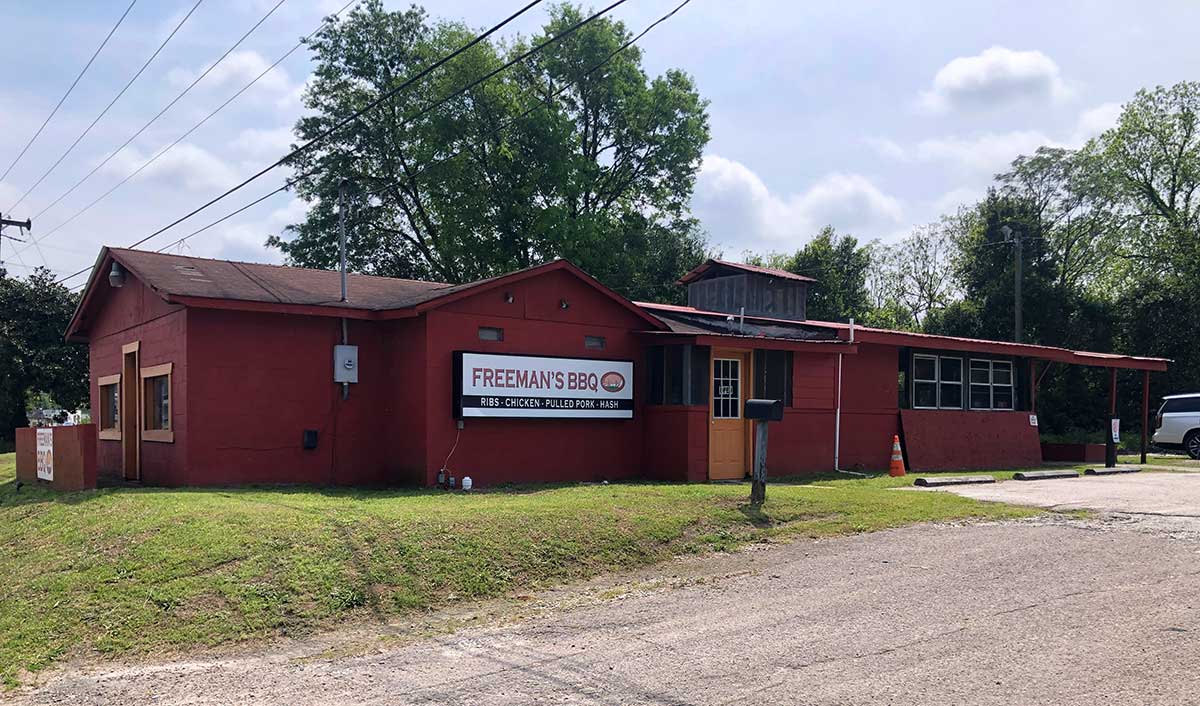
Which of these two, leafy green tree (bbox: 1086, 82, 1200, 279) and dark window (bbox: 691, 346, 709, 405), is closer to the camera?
dark window (bbox: 691, 346, 709, 405)

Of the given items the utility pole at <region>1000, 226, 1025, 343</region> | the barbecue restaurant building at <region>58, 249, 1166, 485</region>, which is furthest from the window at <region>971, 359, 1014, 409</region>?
the utility pole at <region>1000, 226, 1025, 343</region>

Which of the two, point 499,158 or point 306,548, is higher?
point 499,158

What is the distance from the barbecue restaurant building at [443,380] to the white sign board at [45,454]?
73cm

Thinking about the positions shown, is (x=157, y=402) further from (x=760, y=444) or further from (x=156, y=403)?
(x=760, y=444)

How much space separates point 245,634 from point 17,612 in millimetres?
2143

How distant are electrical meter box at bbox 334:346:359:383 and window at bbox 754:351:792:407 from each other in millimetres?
7197

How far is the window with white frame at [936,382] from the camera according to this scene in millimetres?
20922

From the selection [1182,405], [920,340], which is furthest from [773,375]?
[1182,405]

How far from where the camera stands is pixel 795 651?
21.9 feet

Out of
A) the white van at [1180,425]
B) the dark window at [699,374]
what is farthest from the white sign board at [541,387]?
the white van at [1180,425]

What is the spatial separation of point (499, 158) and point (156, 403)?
73.6 ft

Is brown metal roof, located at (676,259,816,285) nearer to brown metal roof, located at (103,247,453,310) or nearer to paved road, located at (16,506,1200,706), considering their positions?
brown metal roof, located at (103,247,453,310)

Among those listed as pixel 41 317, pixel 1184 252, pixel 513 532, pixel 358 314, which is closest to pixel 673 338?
pixel 358 314

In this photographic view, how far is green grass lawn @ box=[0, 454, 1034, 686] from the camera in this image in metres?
7.61
